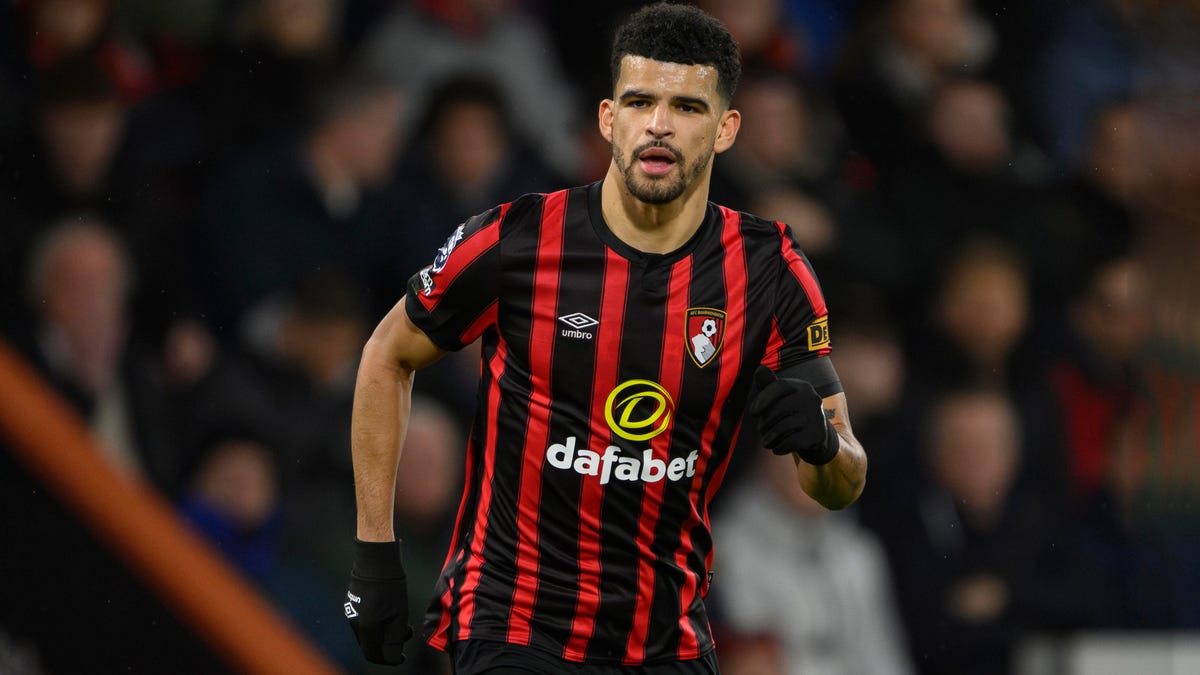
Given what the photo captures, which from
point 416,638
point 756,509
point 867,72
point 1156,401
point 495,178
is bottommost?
point 416,638

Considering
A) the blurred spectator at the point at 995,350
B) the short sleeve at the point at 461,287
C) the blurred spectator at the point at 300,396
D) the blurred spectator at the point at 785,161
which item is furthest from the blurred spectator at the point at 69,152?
the blurred spectator at the point at 995,350

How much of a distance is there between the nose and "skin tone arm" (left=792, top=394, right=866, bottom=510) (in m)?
0.59

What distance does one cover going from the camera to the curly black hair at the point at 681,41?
274 centimetres

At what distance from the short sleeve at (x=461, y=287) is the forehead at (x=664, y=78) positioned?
1.15 feet

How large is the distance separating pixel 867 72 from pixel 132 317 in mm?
2909

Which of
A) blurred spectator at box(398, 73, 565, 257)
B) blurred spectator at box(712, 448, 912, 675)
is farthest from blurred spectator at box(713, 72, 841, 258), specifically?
blurred spectator at box(712, 448, 912, 675)

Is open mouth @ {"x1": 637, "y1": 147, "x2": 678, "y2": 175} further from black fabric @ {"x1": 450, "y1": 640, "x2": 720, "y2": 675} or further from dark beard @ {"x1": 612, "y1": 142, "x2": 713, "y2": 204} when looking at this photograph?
black fabric @ {"x1": 450, "y1": 640, "x2": 720, "y2": 675}

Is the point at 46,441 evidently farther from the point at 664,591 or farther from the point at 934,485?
the point at 934,485

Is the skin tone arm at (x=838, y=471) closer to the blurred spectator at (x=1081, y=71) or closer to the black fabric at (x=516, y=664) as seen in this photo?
the black fabric at (x=516, y=664)

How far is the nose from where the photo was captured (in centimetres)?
268

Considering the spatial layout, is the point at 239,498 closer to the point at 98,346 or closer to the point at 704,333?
the point at 98,346

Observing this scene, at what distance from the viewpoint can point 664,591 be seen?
275cm

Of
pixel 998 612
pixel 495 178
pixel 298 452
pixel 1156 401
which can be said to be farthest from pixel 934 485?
pixel 298 452

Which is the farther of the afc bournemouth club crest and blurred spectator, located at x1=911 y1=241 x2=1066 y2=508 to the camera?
blurred spectator, located at x1=911 y1=241 x2=1066 y2=508
